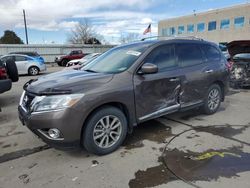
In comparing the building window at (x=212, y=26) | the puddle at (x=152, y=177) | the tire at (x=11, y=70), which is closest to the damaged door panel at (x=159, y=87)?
the puddle at (x=152, y=177)

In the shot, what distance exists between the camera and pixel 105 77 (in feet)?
11.9

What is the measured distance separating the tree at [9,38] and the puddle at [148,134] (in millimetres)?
47413

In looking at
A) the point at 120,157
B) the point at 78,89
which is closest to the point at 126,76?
the point at 78,89

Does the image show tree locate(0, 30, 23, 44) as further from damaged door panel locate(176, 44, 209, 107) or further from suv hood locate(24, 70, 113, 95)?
suv hood locate(24, 70, 113, 95)

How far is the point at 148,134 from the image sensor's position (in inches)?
174

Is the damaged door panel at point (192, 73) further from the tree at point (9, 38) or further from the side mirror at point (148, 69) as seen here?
the tree at point (9, 38)

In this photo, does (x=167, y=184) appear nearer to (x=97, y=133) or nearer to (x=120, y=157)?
(x=120, y=157)

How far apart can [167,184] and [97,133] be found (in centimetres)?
124

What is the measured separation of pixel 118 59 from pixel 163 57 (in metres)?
0.82

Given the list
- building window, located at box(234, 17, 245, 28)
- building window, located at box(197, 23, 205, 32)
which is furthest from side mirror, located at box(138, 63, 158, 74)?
building window, located at box(197, 23, 205, 32)

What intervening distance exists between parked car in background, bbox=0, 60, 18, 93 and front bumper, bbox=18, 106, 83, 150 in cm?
356

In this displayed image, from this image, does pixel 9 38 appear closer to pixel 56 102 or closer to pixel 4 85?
pixel 4 85

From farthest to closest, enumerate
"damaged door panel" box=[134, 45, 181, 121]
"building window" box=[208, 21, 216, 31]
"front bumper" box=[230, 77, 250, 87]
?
"building window" box=[208, 21, 216, 31] → "front bumper" box=[230, 77, 250, 87] → "damaged door panel" box=[134, 45, 181, 121]

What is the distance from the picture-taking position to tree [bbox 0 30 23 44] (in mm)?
45772
